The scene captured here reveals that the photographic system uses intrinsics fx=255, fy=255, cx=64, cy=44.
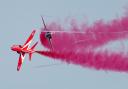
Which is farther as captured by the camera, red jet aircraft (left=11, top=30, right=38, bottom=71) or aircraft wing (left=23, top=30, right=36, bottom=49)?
aircraft wing (left=23, top=30, right=36, bottom=49)

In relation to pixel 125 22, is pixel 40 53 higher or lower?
lower

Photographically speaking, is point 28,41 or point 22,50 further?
point 28,41

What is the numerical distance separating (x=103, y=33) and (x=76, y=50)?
3.88 metres

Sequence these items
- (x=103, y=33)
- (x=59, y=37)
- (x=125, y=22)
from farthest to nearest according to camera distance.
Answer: (x=59, y=37), (x=103, y=33), (x=125, y=22)

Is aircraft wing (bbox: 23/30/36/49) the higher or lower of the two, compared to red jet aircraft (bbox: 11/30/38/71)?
higher

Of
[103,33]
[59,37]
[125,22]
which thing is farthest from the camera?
[59,37]

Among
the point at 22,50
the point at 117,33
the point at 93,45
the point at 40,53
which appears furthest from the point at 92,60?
the point at 22,50

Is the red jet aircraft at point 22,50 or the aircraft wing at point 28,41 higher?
the aircraft wing at point 28,41

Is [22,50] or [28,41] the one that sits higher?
[28,41]

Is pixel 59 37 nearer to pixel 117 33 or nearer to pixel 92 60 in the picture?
pixel 92 60

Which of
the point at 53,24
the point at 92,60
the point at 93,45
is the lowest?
the point at 92,60

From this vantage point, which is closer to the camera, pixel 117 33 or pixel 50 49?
pixel 117 33

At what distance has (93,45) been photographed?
3042 cm

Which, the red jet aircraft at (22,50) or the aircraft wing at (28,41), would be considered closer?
the red jet aircraft at (22,50)
